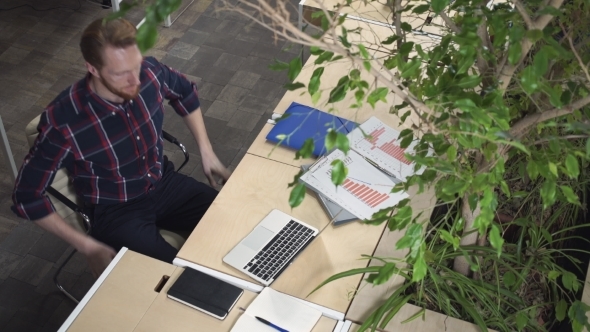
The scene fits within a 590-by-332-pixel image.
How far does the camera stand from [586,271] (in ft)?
7.17

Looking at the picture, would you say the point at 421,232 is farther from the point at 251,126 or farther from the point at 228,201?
the point at 251,126

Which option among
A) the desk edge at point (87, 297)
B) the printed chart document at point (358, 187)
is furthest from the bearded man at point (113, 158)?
the printed chart document at point (358, 187)

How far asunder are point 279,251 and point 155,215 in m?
0.66

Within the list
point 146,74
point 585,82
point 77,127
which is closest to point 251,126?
point 146,74

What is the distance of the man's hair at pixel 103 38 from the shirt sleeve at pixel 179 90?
0.38 metres

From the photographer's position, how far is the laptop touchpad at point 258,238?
86.8 inches

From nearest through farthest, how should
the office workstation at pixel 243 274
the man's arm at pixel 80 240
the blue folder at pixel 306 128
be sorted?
1. the office workstation at pixel 243 274
2. the man's arm at pixel 80 240
3. the blue folder at pixel 306 128

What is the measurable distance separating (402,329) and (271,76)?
8.47ft

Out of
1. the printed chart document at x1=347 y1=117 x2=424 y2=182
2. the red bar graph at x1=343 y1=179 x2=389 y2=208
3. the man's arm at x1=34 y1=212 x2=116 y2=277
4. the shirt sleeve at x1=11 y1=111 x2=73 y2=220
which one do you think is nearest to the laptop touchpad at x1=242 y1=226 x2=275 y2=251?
the red bar graph at x1=343 y1=179 x2=389 y2=208

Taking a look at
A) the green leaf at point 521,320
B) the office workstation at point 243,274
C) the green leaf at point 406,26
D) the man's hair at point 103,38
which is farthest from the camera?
the man's hair at point 103,38

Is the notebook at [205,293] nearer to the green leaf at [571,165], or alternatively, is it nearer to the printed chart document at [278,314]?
the printed chart document at [278,314]

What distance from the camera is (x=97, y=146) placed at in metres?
2.39

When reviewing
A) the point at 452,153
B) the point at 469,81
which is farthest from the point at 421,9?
the point at 452,153

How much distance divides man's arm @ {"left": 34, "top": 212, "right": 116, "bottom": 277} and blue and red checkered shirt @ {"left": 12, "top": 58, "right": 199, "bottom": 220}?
45mm
